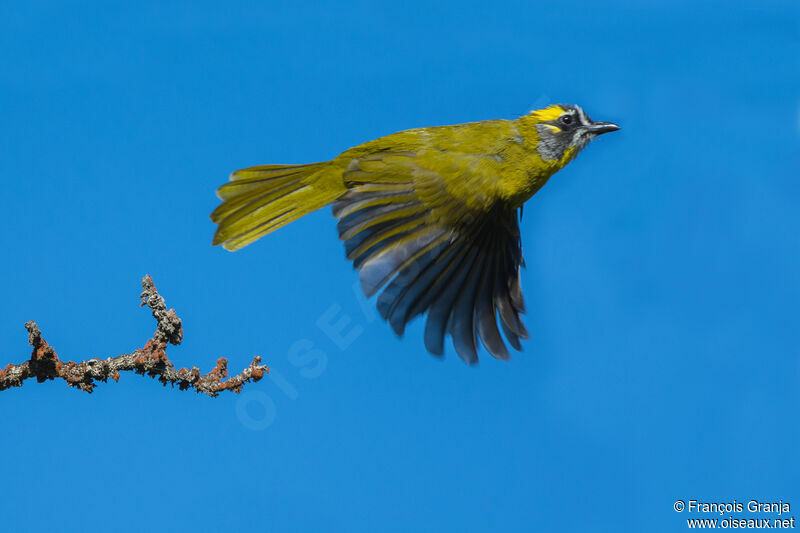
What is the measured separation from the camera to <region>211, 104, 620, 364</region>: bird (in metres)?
4.30

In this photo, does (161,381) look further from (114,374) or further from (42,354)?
(42,354)

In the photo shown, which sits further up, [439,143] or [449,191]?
[439,143]

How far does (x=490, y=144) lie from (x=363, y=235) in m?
0.94

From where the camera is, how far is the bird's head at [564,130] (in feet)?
15.1

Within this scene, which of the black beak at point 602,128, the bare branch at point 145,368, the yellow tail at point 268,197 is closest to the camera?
the bare branch at point 145,368

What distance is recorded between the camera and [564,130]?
4.70m

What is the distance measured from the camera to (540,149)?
4.57m

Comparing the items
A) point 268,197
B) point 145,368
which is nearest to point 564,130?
point 268,197

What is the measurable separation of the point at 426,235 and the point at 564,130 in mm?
1135

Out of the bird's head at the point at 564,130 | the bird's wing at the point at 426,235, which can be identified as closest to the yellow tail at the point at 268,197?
the bird's wing at the point at 426,235

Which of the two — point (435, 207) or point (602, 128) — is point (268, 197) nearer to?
point (435, 207)

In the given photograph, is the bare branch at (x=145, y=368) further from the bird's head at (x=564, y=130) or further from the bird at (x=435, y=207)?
the bird's head at (x=564, y=130)

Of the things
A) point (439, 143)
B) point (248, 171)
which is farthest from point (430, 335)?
point (248, 171)

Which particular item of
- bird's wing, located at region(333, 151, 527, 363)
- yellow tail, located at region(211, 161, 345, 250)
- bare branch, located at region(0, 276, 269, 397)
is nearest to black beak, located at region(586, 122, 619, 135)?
bird's wing, located at region(333, 151, 527, 363)
